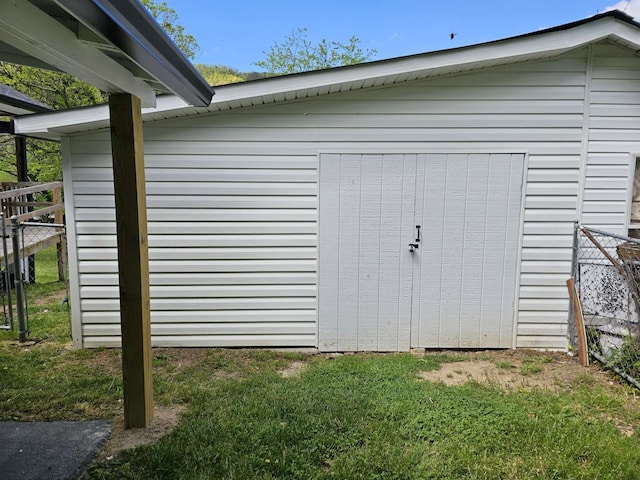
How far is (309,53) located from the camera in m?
19.4

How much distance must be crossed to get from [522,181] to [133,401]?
398 centimetres

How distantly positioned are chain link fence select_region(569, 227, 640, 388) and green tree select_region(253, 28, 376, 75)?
668 inches

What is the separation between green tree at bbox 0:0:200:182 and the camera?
11.8 m

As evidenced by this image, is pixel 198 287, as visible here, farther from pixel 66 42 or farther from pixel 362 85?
pixel 66 42

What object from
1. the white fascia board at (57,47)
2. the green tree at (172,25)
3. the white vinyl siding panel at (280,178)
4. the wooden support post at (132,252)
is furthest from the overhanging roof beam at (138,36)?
the green tree at (172,25)

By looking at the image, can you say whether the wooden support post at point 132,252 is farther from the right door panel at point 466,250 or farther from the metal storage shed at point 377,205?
the right door panel at point 466,250

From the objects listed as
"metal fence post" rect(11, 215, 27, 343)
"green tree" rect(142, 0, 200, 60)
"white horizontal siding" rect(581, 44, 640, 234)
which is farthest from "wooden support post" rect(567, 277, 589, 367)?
"green tree" rect(142, 0, 200, 60)

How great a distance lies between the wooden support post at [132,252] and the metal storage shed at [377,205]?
1.60 meters

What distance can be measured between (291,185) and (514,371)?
277 centimetres

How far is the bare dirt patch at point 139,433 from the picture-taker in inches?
103

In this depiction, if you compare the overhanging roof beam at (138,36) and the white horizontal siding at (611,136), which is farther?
the white horizontal siding at (611,136)

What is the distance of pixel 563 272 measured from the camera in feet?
14.8

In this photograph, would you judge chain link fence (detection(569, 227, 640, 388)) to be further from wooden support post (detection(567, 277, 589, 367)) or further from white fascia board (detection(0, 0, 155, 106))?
white fascia board (detection(0, 0, 155, 106))

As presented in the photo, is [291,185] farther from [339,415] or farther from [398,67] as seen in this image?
[339,415]
